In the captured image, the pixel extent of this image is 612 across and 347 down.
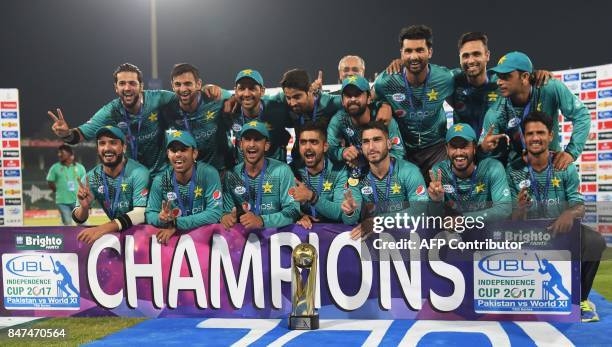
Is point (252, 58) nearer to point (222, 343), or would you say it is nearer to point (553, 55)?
point (553, 55)

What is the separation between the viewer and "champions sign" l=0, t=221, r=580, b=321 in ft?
17.6

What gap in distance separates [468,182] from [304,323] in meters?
2.15

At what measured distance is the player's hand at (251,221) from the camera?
576 cm

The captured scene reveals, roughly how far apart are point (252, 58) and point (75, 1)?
17187mm

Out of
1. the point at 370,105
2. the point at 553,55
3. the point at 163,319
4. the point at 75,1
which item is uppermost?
the point at 75,1

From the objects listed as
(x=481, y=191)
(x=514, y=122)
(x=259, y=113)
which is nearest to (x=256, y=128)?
(x=259, y=113)

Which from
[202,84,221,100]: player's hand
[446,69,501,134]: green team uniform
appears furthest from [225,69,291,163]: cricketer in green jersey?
[446,69,501,134]: green team uniform

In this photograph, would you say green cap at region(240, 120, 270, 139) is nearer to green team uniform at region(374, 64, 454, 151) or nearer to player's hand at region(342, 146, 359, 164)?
player's hand at region(342, 146, 359, 164)

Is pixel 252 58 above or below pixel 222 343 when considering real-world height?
above

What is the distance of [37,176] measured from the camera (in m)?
36.9

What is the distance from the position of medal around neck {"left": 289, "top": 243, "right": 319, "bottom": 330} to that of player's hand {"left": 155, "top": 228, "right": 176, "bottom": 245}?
1.44 m

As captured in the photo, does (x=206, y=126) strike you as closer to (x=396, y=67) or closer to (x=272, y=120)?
(x=272, y=120)

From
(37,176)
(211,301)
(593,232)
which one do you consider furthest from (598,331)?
(37,176)

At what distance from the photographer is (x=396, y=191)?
5.59 meters
